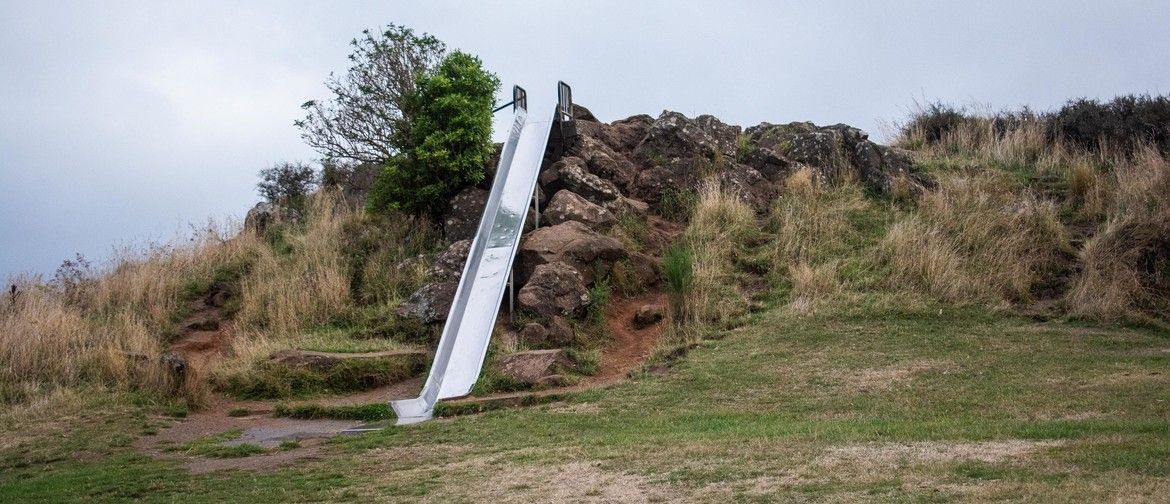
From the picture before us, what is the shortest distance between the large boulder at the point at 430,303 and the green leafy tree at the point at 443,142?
2.95m

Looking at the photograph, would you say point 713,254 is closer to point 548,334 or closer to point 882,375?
point 548,334

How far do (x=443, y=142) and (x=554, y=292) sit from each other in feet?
14.3

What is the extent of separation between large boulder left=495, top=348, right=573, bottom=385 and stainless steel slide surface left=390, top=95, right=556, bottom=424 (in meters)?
0.38

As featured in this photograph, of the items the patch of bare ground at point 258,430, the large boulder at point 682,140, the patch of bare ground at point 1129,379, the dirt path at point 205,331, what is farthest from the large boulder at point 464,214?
the patch of bare ground at point 1129,379

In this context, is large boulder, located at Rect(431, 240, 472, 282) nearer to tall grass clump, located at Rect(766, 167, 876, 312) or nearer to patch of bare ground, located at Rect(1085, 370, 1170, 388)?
tall grass clump, located at Rect(766, 167, 876, 312)

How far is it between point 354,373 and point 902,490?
946 cm

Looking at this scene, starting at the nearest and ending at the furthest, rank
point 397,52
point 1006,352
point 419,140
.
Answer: point 1006,352
point 419,140
point 397,52

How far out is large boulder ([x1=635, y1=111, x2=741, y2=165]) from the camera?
70.7 feet

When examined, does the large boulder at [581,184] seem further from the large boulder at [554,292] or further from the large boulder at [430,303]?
the large boulder at [430,303]

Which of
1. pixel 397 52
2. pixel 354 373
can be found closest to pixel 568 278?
pixel 354 373

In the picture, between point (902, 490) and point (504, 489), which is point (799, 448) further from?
point (504, 489)

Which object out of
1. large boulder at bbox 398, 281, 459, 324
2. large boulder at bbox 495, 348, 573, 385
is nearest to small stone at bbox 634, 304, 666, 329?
large boulder at bbox 495, 348, 573, 385

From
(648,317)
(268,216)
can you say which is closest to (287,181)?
(268,216)

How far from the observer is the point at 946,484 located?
21.9ft
